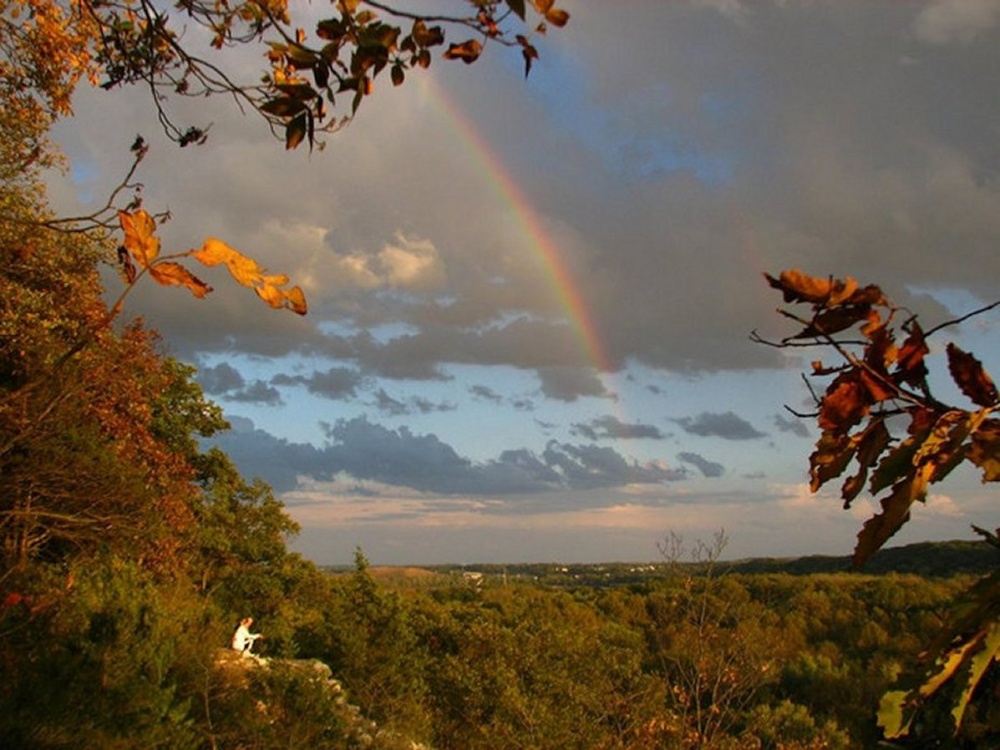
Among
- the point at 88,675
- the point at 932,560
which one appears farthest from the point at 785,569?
the point at 88,675

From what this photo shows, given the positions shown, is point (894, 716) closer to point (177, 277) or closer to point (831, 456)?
point (831, 456)

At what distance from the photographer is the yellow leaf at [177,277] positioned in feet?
4.80

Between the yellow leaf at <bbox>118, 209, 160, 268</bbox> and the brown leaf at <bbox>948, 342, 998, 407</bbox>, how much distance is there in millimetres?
1127

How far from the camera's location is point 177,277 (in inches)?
58.2

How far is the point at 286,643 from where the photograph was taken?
61.8 ft

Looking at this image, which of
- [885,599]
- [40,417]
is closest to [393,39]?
[40,417]

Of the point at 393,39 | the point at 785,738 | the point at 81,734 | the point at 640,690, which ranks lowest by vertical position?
the point at 785,738

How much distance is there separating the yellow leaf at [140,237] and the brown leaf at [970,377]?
1.13 meters

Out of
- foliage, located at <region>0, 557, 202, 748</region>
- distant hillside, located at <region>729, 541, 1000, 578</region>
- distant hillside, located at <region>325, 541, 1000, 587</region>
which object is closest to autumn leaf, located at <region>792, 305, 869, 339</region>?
foliage, located at <region>0, 557, 202, 748</region>

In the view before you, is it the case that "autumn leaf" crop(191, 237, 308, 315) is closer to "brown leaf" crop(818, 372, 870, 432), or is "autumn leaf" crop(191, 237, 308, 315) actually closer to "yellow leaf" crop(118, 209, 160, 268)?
"yellow leaf" crop(118, 209, 160, 268)

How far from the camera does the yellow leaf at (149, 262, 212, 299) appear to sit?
57.6 inches

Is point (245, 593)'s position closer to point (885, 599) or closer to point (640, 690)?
point (640, 690)

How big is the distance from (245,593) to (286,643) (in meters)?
4.20

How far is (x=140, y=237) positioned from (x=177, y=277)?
153 millimetres
